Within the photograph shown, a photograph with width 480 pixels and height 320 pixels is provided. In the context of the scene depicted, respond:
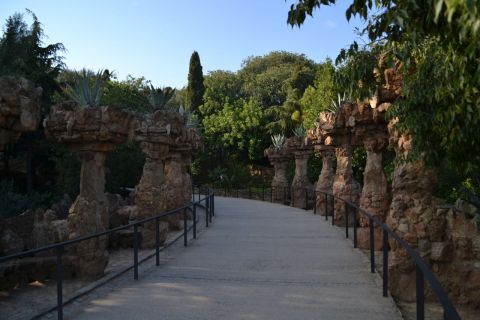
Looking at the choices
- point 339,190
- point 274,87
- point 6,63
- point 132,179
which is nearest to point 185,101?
Answer: point 274,87

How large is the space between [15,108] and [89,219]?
2.72 m

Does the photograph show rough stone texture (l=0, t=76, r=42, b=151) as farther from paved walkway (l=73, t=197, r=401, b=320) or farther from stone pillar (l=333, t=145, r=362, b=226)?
stone pillar (l=333, t=145, r=362, b=226)

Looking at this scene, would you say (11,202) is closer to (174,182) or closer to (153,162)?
(174,182)

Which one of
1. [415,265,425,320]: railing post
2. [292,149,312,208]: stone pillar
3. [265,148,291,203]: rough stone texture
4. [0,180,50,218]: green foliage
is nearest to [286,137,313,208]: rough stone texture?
[292,149,312,208]: stone pillar

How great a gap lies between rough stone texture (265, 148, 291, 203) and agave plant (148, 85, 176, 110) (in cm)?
1201

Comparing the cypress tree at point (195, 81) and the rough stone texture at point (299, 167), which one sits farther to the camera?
the cypress tree at point (195, 81)

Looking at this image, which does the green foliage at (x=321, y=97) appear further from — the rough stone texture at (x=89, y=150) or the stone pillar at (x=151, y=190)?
the rough stone texture at (x=89, y=150)

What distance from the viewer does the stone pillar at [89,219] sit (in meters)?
7.78

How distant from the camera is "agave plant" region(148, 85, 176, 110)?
1167 cm

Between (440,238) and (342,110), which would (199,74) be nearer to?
(342,110)

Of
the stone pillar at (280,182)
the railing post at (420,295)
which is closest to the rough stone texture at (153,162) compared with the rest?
the railing post at (420,295)

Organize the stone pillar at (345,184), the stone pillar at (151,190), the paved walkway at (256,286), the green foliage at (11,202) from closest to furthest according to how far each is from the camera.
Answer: the paved walkway at (256,286) < the stone pillar at (151,190) < the stone pillar at (345,184) < the green foliage at (11,202)

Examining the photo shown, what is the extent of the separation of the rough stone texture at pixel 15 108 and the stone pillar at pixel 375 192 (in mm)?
6368

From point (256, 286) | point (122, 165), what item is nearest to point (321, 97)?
point (122, 165)
